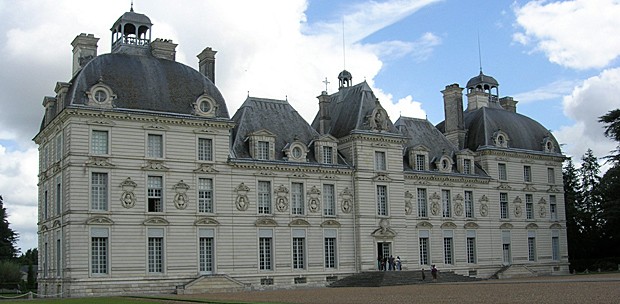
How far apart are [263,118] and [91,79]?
10.0 m

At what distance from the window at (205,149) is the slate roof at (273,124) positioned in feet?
5.85

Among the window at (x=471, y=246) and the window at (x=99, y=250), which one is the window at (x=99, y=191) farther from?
the window at (x=471, y=246)

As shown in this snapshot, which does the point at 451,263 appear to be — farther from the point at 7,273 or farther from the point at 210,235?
the point at 7,273

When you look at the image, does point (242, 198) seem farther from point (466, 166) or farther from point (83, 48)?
point (466, 166)

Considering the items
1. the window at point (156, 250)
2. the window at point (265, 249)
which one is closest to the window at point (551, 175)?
the window at point (265, 249)

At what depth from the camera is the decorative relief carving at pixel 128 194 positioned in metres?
36.3

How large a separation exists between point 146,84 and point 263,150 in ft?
22.7

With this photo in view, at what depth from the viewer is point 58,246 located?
121ft

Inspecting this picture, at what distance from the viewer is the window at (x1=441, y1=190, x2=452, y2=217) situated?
157 feet

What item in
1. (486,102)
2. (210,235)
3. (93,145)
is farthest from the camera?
(486,102)

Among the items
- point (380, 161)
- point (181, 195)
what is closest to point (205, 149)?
point (181, 195)

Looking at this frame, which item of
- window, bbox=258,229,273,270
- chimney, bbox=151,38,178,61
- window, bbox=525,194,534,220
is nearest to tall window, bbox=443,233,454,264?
window, bbox=525,194,534,220

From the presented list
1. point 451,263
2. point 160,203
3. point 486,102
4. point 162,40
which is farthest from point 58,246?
point 486,102

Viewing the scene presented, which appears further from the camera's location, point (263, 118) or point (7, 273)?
point (7, 273)
